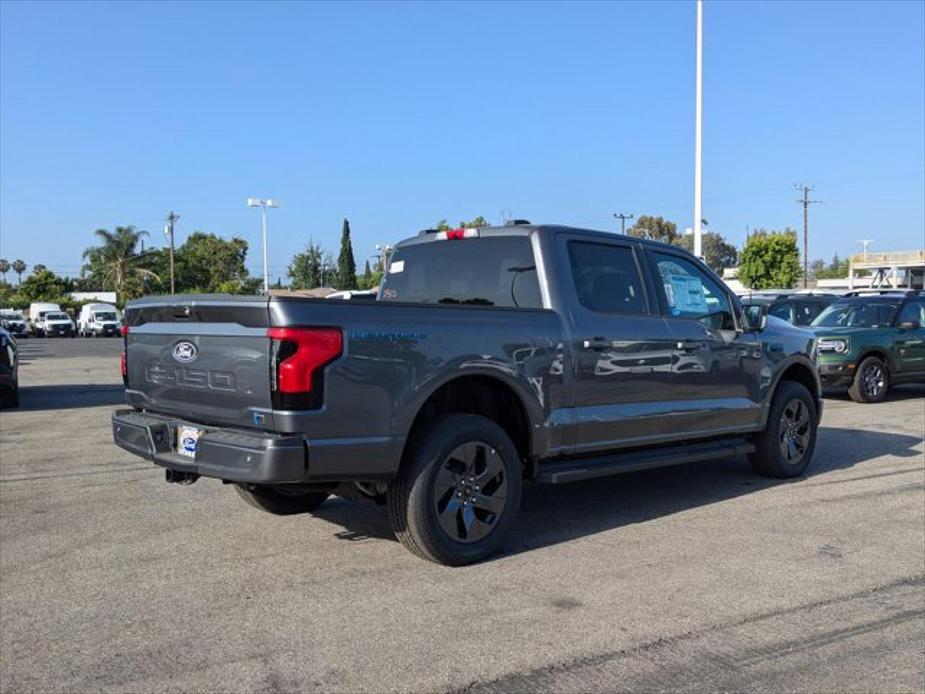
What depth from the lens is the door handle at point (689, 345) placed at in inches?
251

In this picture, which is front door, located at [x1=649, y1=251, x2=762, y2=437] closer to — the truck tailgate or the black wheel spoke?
the black wheel spoke

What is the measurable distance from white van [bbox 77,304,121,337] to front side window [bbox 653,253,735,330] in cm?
5163

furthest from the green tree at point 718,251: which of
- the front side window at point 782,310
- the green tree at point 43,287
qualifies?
the front side window at point 782,310

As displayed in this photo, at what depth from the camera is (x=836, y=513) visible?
641 centimetres

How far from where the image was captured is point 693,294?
6773 millimetres

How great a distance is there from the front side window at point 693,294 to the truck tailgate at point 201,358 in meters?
3.34

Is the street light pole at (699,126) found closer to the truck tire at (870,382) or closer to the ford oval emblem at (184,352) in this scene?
the truck tire at (870,382)

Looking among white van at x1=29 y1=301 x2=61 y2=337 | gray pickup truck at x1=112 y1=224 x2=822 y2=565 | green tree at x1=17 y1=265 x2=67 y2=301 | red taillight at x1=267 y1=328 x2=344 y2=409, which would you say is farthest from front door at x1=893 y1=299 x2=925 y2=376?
green tree at x1=17 y1=265 x2=67 y2=301

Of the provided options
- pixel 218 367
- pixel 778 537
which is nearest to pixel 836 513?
pixel 778 537

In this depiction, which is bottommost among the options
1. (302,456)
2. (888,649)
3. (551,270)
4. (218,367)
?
(888,649)

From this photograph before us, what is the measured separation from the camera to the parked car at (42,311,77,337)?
179 ft

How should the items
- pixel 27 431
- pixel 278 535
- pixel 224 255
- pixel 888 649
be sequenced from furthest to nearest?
pixel 224 255, pixel 27 431, pixel 278 535, pixel 888 649

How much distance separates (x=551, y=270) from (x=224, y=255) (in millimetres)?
70706

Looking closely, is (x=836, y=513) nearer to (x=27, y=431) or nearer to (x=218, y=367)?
(x=218, y=367)
